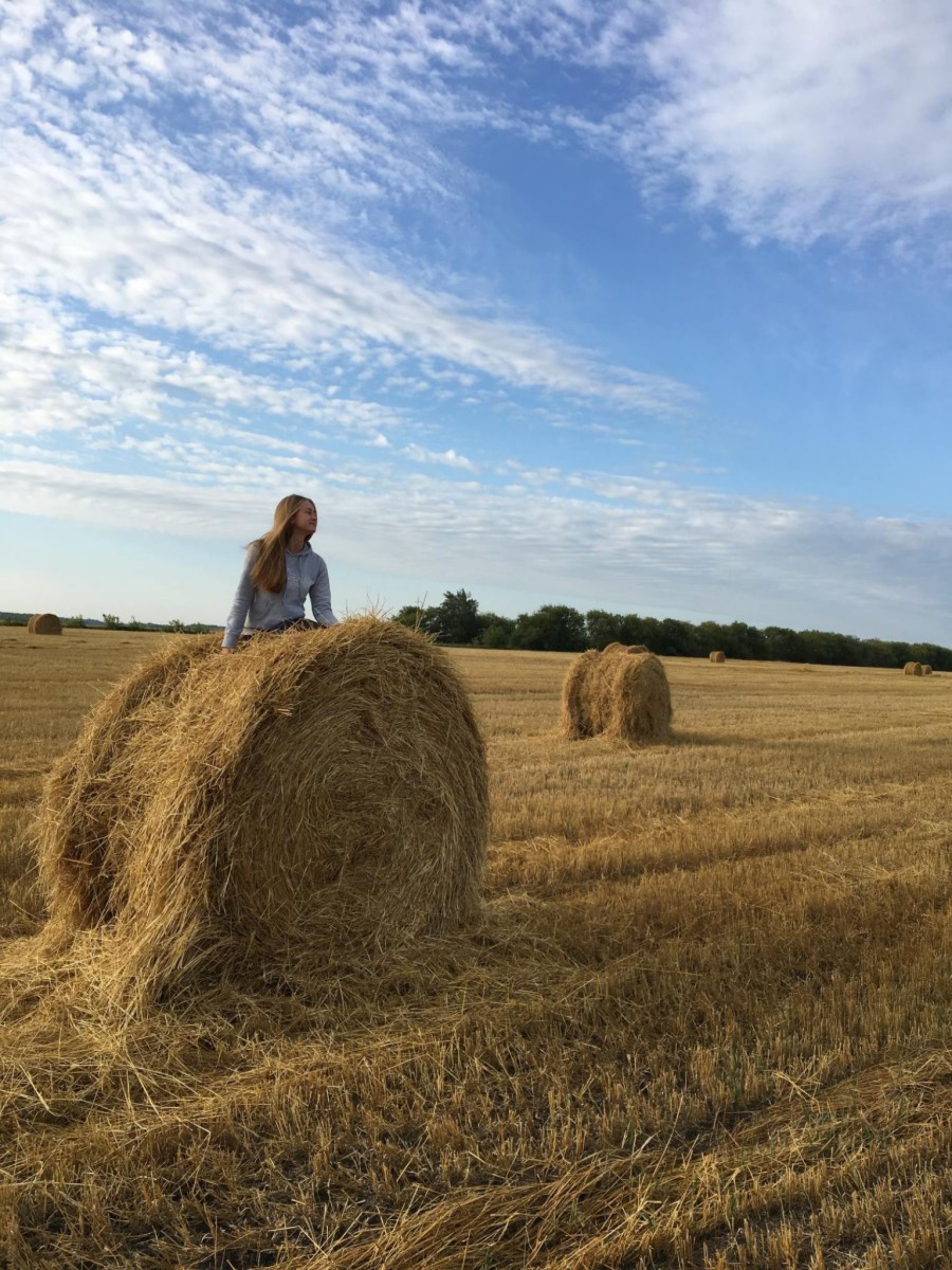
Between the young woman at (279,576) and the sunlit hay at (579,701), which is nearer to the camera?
the young woman at (279,576)

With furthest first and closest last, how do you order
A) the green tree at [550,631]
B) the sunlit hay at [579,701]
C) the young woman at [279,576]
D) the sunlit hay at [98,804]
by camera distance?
the green tree at [550,631], the sunlit hay at [579,701], the young woman at [279,576], the sunlit hay at [98,804]

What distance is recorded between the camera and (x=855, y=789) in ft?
33.6

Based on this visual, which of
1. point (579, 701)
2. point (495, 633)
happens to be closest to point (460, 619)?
point (495, 633)

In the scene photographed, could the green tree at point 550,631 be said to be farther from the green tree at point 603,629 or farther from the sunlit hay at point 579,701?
the sunlit hay at point 579,701

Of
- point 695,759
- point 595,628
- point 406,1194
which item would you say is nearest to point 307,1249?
point 406,1194

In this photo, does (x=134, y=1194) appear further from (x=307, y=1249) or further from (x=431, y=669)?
(x=431, y=669)

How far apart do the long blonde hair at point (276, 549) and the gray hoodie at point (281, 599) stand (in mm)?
29

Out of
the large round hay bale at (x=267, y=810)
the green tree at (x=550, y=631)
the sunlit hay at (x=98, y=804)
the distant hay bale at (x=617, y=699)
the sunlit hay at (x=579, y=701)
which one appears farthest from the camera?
the green tree at (x=550, y=631)

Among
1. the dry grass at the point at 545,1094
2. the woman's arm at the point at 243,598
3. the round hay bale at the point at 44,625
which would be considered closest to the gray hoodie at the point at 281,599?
the woman's arm at the point at 243,598

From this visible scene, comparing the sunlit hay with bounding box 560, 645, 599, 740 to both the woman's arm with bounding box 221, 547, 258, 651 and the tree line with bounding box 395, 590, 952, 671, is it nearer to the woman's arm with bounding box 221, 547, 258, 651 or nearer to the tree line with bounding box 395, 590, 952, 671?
the woman's arm with bounding box 221, 547, 258, 651

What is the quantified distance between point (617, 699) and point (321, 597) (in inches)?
361

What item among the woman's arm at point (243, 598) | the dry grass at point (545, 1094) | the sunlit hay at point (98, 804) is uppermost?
the woman's arm at point (243, 598)

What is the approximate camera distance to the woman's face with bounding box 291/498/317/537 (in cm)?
521

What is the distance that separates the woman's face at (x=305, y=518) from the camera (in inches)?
205
